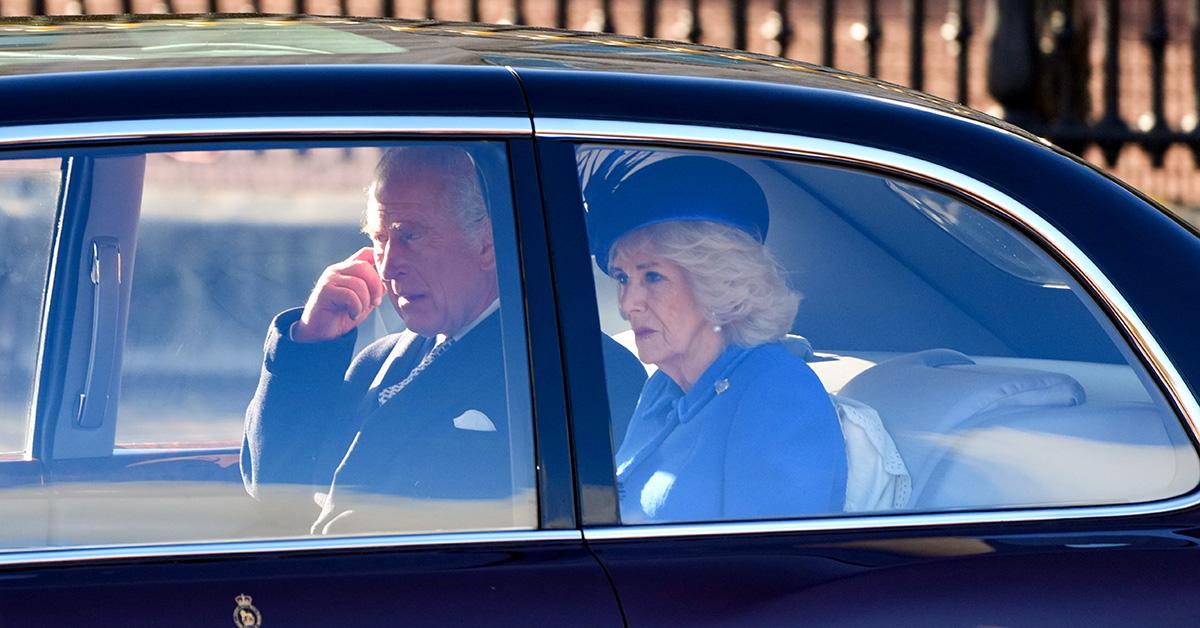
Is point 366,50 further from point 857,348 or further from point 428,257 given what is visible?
point 857,348

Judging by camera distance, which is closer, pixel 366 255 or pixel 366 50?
pixel 366 255

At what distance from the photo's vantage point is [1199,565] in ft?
6.14

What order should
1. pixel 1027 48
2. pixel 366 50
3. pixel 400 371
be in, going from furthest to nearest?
pixel 1027 48 < pixel 366 50 < pixel 400 371

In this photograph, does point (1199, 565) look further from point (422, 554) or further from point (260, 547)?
point (260, 547)

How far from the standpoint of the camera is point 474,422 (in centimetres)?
188

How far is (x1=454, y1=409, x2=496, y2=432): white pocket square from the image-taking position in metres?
1.87

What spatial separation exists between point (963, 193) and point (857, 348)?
0.76 feet

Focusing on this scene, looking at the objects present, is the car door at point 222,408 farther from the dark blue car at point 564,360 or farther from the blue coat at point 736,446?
the blue coat at point 736,446

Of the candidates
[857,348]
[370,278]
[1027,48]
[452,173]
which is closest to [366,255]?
[370,278]

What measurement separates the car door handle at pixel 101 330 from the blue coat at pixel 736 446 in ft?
2.16

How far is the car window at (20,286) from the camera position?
6.29 ft

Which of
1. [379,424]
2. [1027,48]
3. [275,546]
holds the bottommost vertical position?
[1027,48]

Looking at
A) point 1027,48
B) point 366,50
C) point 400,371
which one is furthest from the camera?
point 1027,48

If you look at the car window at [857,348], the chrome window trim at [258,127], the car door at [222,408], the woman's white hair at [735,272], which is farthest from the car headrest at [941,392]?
the chrome window trim at [258,127]
